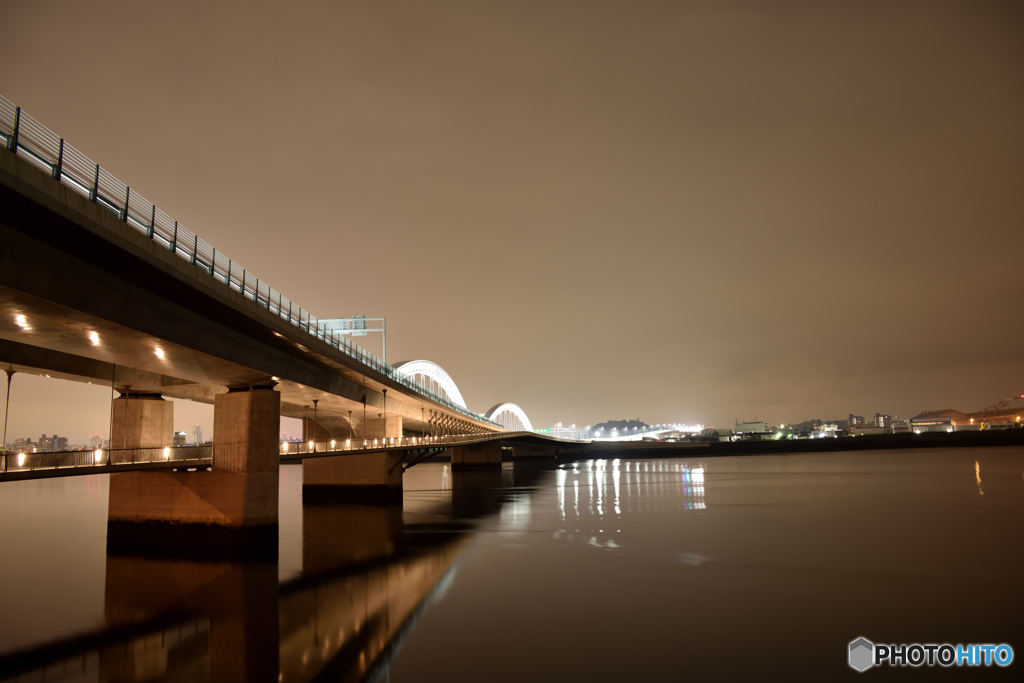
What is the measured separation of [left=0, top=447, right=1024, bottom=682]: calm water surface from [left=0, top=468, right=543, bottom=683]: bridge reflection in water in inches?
3.3

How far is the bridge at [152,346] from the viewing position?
48.1ft

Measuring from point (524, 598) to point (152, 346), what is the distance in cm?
1525

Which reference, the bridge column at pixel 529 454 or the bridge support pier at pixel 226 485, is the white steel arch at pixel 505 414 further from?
the bridge support pier at pixel 226 485

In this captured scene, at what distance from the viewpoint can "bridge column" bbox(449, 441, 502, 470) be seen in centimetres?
10475

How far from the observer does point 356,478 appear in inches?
1882

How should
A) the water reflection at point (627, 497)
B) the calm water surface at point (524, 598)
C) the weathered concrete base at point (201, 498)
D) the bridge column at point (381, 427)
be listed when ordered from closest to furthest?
1. the calm water surface at point (524, 598)
2. the weathered concrete base at point (201, 498)
3. the water reflection at point (627, 497)
4. the bridge column at point (381, 427)

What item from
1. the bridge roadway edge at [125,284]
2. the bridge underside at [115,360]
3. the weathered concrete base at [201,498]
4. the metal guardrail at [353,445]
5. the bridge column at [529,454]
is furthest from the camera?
the bridge column at [529,454]

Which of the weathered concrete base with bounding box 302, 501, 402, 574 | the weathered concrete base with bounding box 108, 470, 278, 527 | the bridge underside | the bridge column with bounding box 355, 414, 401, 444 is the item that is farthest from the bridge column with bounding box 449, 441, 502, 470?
the weathered concrete base with bounding box 108, 470, 278, 527

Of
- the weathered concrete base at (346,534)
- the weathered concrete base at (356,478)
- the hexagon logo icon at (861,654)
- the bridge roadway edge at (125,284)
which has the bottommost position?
the weathered concrete base at (346,534)

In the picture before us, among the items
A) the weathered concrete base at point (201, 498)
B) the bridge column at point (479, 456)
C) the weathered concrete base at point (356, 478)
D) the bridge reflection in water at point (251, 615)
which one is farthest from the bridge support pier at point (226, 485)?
the bridge column at point (479, 456)

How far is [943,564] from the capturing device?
24031 mm

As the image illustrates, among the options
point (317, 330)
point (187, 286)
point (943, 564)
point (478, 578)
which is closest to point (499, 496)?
point (317, 330)

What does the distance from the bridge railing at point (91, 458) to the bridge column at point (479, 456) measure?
255ft

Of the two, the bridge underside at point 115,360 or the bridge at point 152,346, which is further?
the bridge underside at point 115,360
